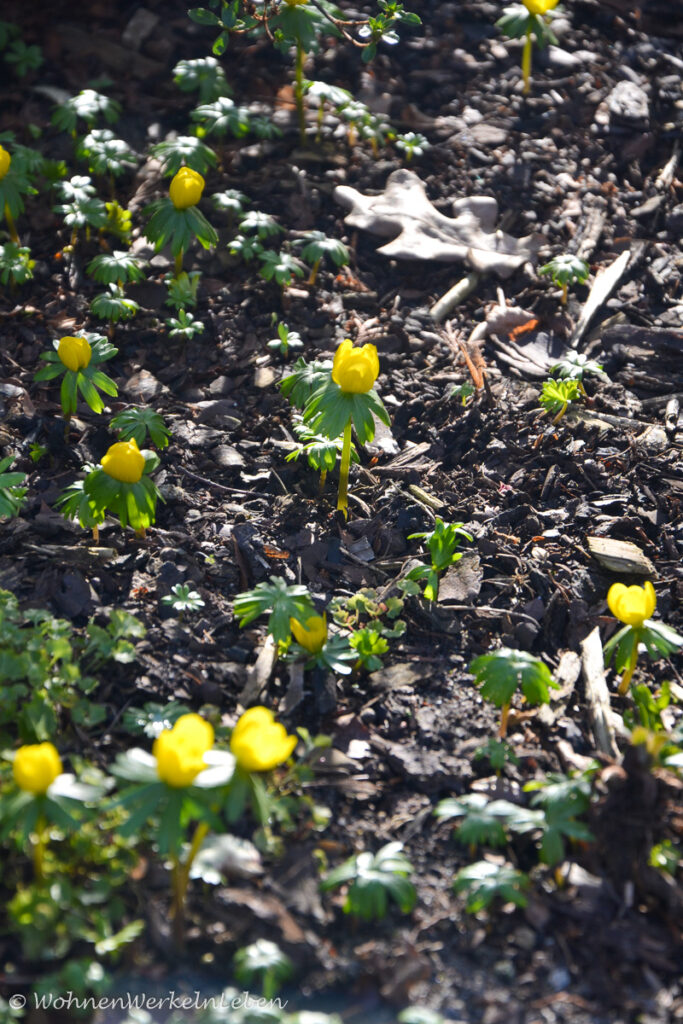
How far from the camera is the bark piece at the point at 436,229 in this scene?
4328mm

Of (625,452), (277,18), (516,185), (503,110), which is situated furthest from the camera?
(503,110)

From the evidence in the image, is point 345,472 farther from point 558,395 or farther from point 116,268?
point 116,268

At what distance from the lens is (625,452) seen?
3654 mm

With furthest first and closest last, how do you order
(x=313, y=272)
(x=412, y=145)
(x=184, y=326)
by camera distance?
(x=412, y=145), (x=313, y=272), (x=184, y=326)

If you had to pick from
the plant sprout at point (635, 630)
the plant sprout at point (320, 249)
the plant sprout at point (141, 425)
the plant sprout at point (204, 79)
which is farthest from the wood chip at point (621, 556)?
the plant sprout at point (204, 79)

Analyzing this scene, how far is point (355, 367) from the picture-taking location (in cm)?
300

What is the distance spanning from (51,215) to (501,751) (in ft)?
11.2

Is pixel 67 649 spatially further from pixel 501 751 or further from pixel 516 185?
pixel 516 185

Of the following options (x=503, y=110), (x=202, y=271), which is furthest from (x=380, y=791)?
(x=503, y=110)

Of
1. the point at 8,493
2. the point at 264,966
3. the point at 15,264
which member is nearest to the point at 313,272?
the point at 15,264

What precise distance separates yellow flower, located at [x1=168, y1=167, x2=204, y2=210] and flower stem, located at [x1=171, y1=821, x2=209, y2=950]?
2.62m

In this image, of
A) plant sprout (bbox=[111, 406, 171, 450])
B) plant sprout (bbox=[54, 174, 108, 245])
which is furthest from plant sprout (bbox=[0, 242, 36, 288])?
plant sprout (bbox=[111, 406, 171, 450])

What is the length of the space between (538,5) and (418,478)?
2669mm

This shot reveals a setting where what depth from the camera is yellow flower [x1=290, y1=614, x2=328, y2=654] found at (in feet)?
9.34
